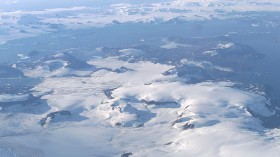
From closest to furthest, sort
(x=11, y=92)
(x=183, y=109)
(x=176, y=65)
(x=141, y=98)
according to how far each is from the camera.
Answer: (x=183, y=109), (x=141, y=98), (x=11, y=92), (x=176, y=65)

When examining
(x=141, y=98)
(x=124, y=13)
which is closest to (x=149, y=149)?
(x=141, y=98)

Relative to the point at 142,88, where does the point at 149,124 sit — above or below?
above

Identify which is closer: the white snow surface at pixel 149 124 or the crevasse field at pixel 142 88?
the white snow surface at pixel 149 124

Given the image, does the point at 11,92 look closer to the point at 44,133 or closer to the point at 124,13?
the point at 44,133

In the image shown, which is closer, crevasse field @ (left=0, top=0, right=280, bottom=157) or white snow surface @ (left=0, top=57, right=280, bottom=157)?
white snow surface @ (left=0, top=57, right=280, bottom=157)
